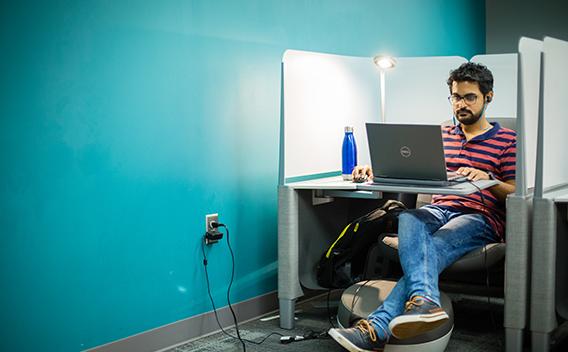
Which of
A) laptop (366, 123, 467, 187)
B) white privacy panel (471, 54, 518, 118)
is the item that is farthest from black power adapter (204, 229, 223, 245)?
white privacy panel (471, 54, 518, 118)

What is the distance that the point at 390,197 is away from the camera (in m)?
3.13

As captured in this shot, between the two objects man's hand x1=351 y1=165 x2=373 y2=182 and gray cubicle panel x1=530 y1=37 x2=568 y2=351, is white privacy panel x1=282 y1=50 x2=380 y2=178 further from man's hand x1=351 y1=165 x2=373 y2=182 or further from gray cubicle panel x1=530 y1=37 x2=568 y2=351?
gray cubicle panel x1=530 y1=37 x2=568 y2=351

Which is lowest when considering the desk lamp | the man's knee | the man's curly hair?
the man's knee

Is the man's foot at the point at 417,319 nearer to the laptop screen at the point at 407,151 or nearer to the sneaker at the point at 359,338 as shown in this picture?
the sneaker at the point at 359,338

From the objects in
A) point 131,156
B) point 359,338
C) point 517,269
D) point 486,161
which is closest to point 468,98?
point 486,161

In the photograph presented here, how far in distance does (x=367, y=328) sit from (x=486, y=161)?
0.89 meters

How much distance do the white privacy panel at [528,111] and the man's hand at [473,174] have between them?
0.60 feet

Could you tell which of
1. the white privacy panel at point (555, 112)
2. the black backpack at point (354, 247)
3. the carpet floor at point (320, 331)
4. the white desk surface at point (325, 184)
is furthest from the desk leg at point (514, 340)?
the white desk surface at point (325, 184)

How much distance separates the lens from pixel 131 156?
8.07ft

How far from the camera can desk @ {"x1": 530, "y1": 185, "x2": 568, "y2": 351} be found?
2.32m

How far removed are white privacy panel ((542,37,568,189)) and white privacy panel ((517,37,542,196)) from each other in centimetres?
4

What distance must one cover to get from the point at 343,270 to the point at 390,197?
47cm

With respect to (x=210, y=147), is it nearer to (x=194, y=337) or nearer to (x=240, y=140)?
(x=240, y=140)

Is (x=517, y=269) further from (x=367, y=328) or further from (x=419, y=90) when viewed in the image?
(x=419, y=90)
